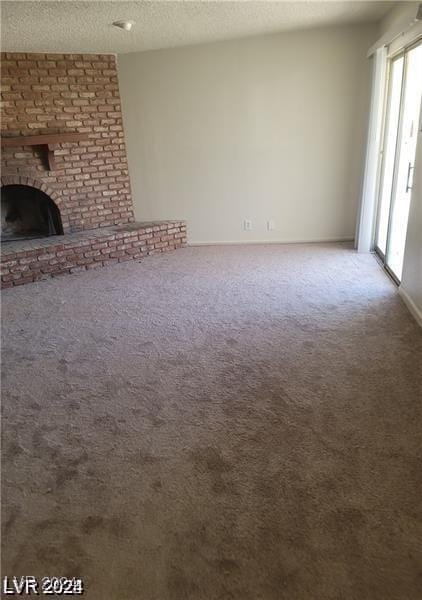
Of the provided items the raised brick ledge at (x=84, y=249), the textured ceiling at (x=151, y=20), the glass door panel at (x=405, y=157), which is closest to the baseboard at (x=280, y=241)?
the raised brick ledge at (x=84, y=249)

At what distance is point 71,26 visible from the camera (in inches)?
136

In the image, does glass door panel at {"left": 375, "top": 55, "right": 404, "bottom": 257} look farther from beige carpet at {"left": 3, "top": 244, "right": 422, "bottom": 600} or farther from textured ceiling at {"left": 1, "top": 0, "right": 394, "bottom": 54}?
beige carpet at {"left": 3, "top": 244, "right": 422, "bottom": 600}

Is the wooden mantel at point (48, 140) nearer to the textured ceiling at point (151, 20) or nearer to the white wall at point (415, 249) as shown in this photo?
the textured ceiling at point (151, 20)

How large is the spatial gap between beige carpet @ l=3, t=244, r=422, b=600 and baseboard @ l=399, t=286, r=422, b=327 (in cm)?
6

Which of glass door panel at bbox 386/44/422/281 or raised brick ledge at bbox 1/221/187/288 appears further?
raised brick ledge at bbox 1/221/187/288

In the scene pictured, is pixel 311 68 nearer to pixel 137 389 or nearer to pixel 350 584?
pixel 137 389

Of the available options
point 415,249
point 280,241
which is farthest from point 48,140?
point 415,249

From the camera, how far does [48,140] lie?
182 inches

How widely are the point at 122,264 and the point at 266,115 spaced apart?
2349 mm

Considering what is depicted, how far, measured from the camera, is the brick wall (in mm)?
4520

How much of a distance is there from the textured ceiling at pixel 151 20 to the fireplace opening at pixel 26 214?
1.46m

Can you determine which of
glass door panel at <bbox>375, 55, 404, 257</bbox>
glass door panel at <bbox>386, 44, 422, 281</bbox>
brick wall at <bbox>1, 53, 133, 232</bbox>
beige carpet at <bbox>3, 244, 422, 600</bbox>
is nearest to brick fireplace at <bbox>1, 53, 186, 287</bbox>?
brick wall at <bbox>1, 53, 133, 232</bbox>

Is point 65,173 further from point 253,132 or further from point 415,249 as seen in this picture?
point 415,249

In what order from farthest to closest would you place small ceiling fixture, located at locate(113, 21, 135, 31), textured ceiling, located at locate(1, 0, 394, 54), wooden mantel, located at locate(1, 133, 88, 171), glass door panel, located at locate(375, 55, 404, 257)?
wooden mantel, located at locate(1, 133, 88, 171) < glass door panel, located at locate(375, 55, 404, 257) < small ceiling fixture, located at locate(113, 21, 135, 31) < textured ceiling, located at locate(1, 0, 394, 54)
